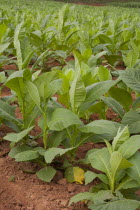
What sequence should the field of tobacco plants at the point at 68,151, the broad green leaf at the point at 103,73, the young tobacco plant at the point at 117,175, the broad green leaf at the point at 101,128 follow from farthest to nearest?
the broad green leaf at the point at 103,73 < the broad green leaf at the point at 101,128 < the field of tobacco plants at the point at 68,151 < the young tobacco plant at the point at 117,175

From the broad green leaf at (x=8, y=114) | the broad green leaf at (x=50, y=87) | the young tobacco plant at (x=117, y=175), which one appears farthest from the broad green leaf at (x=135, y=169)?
the broad green leaf at (x=8, y=114)

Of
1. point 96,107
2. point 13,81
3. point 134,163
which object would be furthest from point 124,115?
point 13,81

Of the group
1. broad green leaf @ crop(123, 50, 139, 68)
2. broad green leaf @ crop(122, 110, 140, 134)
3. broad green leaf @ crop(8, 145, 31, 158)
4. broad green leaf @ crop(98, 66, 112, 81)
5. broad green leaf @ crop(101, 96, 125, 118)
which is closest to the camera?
broad green leaf @ crop(8, 145, 31, 158)

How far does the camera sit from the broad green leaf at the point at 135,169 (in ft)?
5.19

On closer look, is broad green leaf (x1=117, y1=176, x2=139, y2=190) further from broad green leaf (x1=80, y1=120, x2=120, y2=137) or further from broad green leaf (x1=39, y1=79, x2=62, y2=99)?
broad green leaf (x1=39, y1=79, x2=62, y2=99)

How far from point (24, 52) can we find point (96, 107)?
2.13 ft

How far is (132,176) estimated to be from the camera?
5.22 feet

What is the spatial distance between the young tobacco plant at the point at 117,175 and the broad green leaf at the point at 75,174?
13 cm

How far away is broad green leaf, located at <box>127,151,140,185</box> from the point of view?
5.19 feet

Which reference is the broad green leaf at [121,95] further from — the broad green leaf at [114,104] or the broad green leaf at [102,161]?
the broad green leaf at [102,161]

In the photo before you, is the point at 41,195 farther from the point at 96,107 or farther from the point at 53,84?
the point at 96,107

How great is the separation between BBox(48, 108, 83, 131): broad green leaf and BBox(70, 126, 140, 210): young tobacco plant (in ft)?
0.69

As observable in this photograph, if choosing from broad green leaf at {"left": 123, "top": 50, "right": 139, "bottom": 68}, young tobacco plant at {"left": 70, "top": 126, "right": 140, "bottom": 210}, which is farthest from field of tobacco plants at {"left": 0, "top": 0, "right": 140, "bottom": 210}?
broad green leaf at {"left": 123, "top": 50, "right": 139, "bottom": 68}

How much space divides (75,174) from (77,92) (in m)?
0.48
